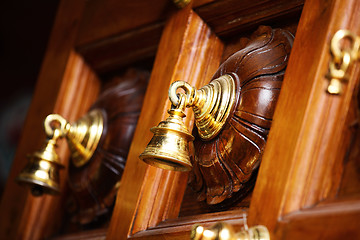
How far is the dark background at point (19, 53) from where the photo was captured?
337 centimetres

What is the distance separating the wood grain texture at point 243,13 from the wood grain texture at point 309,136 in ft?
0.67

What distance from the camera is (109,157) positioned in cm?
156

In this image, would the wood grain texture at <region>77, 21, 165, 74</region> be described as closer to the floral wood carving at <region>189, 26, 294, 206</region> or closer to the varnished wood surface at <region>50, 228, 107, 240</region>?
the floral wood carving at <region>189, 26, 294, 206</region>

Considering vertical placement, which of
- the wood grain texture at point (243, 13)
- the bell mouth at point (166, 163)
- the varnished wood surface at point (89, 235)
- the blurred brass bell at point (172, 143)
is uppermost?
the wood grain texture at point (243, 13)

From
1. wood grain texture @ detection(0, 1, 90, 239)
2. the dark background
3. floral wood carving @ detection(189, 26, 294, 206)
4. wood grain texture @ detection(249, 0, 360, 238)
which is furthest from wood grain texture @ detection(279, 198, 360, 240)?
the dark background

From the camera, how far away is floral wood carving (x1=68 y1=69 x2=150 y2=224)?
5.06ft

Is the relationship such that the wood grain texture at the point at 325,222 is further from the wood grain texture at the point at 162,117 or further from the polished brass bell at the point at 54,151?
the polished brass bell at the point at 54,151

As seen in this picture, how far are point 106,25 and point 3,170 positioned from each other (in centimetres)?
186

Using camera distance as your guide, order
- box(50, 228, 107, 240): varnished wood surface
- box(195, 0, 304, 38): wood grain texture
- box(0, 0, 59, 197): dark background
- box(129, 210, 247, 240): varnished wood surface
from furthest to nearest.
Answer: box(0, 0, 59, 197): dark background, box(50, 228, 107, 240): varnished wood surface, box(195, 0, 304, 38): wood grain texture, box(129, 210, 247, 240): varnished wood surface

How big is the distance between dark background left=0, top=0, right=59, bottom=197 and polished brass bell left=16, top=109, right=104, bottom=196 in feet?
6.08

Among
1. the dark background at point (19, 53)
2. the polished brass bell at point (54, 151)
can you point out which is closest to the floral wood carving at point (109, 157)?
the polished brass bell at point (54, 151)

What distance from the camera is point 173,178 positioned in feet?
4.21

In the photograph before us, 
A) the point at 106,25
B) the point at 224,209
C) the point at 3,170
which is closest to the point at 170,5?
the point at 106,25

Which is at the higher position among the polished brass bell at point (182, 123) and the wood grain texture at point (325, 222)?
the polished brass bell at point (182, 123)
